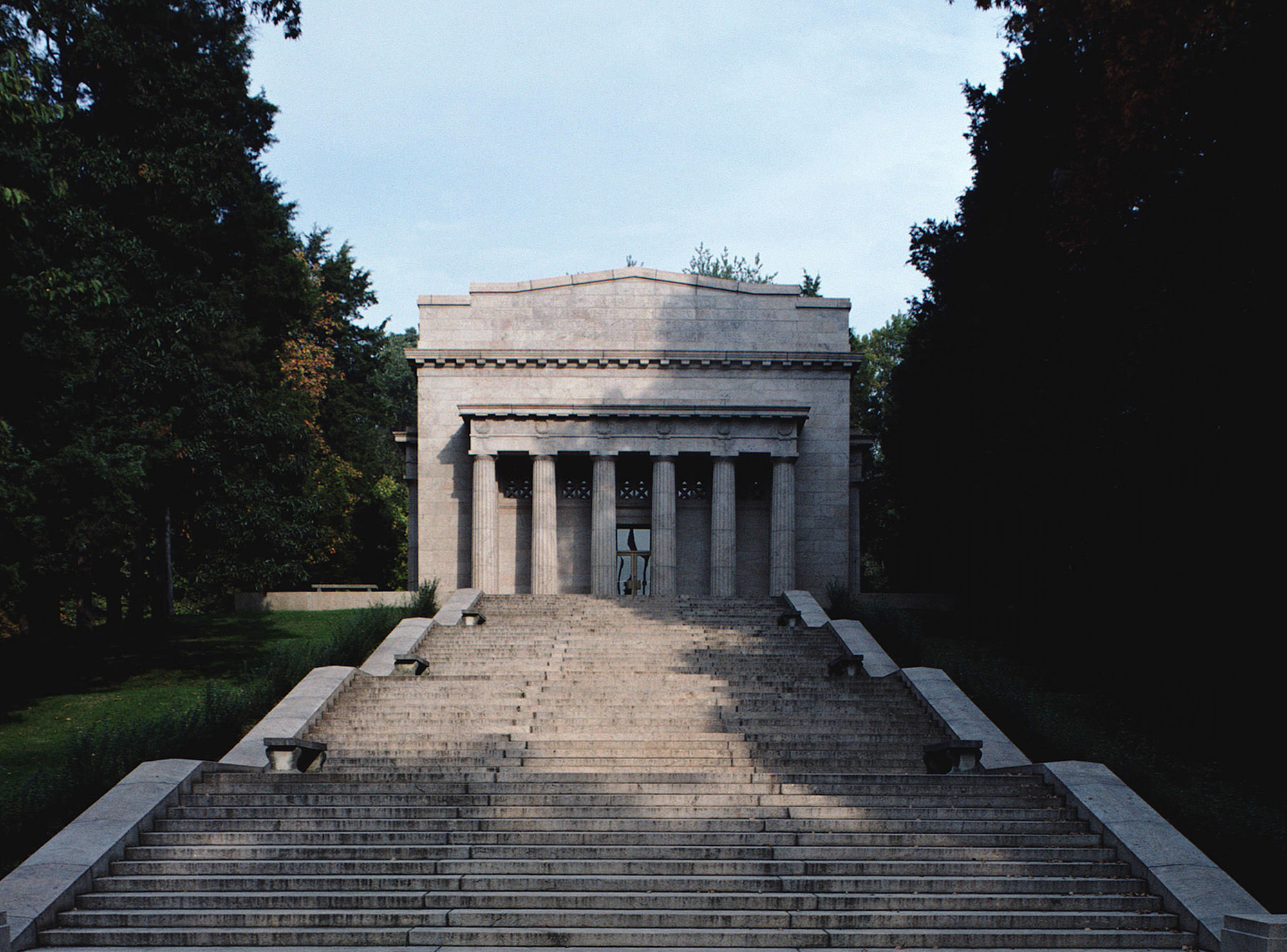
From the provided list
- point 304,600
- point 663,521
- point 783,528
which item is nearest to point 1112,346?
point 783,528

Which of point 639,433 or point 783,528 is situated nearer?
point 783,528

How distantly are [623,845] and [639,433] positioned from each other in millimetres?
21784

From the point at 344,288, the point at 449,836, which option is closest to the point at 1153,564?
the point at 449,836

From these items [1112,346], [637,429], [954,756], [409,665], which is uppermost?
[1112,346]

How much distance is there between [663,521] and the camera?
3325 cm

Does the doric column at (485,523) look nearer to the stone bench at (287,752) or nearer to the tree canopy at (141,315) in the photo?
the tree canopy at (141,315)

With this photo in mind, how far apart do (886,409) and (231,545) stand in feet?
119

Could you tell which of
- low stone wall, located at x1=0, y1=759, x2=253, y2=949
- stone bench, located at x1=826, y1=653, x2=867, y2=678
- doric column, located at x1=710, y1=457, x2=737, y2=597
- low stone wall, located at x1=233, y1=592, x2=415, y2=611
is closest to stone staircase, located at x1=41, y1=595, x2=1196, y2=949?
low stone wall, located at x1=0, y1=759, x2=253, y2=949

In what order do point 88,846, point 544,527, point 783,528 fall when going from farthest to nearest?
1. point 783,528
2. point 544,527
3. point 88,846

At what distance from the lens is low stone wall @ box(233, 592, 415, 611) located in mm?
33062

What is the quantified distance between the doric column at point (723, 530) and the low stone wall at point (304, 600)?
9633 mm

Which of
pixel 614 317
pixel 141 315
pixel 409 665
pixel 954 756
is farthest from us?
pixel 614 317

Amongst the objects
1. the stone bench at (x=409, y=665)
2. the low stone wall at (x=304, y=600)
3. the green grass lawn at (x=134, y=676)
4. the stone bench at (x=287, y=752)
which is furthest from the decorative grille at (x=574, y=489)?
the stone bench at (x=287, y=752)

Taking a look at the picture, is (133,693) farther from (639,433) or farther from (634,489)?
(634,489)
